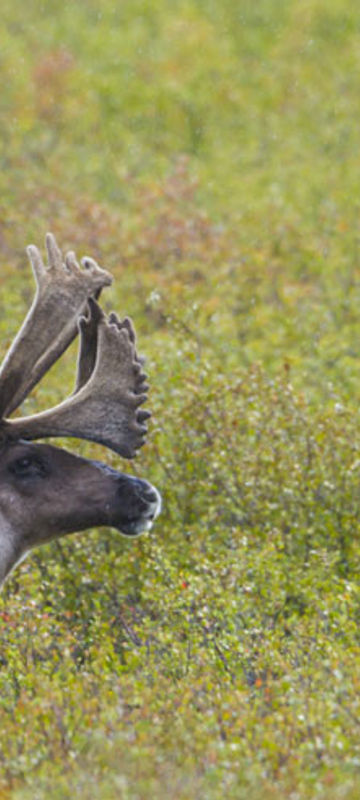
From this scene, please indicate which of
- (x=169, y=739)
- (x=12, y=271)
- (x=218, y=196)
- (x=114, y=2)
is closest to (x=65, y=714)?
(x=169, y=739)

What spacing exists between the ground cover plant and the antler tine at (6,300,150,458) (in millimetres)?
910

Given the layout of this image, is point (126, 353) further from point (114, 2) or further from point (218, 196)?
point (114, 2)

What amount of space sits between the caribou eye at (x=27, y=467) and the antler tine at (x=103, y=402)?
12 centimetres

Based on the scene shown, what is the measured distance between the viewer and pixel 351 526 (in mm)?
8930

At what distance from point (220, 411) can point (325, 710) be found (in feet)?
13.2

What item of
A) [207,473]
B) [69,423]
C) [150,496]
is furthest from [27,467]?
[207,473]

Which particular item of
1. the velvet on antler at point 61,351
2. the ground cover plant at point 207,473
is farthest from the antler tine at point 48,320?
the ground cover plant at point 207,473

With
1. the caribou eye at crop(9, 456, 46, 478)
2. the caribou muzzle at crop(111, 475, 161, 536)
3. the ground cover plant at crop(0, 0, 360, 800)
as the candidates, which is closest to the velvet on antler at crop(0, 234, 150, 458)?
the caribou eye at crop(9, 456, 46, 478)

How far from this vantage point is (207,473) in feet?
30.6

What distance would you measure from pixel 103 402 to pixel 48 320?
1.37ft

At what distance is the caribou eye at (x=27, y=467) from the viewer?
627 centimetres

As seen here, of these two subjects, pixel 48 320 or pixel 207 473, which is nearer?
pixel 48 320

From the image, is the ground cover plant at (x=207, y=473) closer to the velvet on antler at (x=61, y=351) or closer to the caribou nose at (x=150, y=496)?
the caribou nose at (x=150, y=496)

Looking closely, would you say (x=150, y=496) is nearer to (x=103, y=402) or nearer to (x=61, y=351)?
(x=103, y=402)
